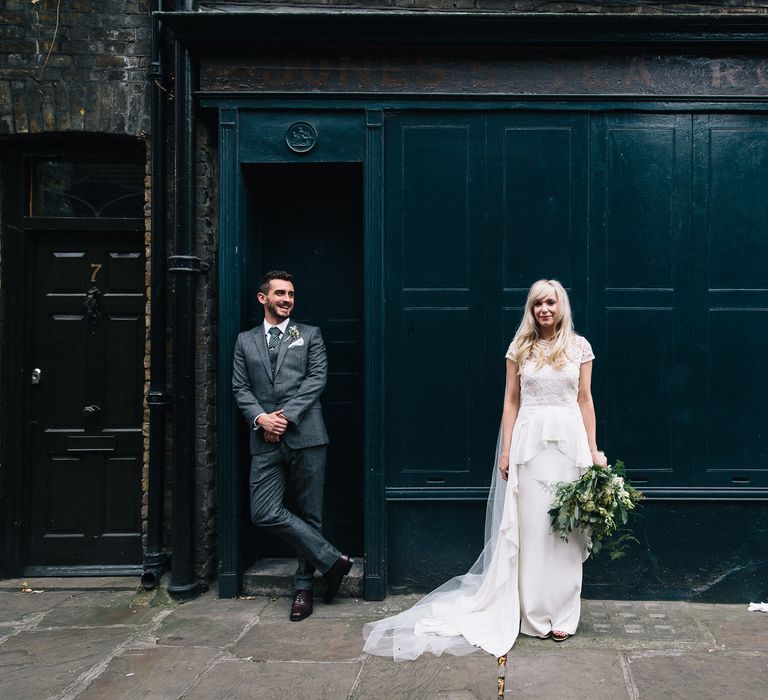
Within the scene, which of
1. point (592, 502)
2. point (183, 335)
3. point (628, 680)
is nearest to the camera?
point (628, 680)

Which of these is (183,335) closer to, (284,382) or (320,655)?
(284,382)

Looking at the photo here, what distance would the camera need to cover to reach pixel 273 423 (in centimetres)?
461

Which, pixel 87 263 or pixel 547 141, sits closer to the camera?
pixel 547 141

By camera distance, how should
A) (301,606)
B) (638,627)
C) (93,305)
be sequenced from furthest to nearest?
(93,305)
(301,606)
(638,627)

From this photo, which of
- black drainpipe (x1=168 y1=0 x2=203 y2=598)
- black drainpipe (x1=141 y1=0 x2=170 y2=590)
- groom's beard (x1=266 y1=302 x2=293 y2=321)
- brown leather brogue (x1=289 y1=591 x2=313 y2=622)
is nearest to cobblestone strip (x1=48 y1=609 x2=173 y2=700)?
black drainpipe (x1=168 y1=0 x2=203 y2=598)

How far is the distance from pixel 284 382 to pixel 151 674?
6.40 feet

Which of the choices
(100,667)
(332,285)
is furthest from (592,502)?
(100,667)

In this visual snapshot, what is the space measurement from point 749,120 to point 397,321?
2993 millimetres

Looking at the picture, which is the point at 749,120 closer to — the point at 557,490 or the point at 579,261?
the point at 579,261

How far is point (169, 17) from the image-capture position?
486cm

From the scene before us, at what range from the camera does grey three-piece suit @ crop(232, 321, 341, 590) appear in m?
4.70

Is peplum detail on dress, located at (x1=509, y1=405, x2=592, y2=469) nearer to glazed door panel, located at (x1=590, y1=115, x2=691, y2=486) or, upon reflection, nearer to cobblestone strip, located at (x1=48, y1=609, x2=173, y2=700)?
glazed door panel, located at (x1=590, y1=115, x2=691, y2=486)

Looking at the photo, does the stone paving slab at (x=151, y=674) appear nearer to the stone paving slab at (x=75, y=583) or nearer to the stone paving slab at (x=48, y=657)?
the stone paving slab at (x=48, y=657)

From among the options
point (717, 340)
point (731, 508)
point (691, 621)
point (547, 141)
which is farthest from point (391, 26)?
point (691, 621)
